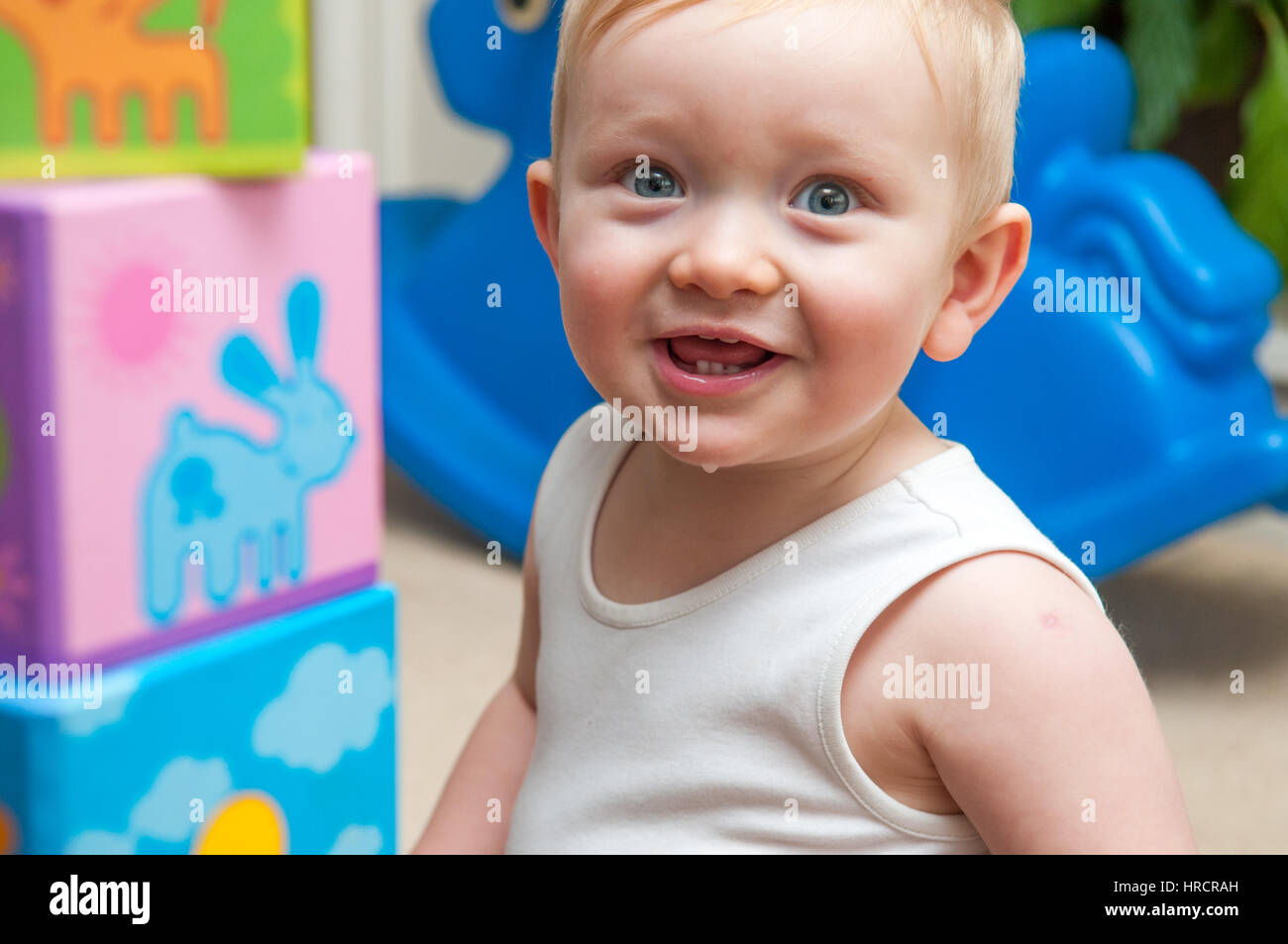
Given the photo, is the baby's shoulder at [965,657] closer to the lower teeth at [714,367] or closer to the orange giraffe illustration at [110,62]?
the lower teeth at [714,367]

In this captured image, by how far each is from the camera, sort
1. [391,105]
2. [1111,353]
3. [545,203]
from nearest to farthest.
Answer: [545,203]
[1111,353]
[391,105]

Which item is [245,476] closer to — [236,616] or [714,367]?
[236,616]

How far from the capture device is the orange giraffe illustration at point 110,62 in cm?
76

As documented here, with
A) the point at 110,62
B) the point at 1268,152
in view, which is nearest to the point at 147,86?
the point at 110,62

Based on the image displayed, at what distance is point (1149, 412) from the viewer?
1499 millimetres

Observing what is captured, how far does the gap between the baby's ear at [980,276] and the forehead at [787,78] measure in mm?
70

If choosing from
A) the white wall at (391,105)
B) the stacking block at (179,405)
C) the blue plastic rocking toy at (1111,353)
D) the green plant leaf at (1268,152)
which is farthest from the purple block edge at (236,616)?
the white wall at (391,105)

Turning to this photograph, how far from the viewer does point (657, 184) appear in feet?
1.97

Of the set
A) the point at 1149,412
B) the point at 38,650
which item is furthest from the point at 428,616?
the point at 38,650

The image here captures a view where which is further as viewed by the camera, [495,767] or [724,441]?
[495,767]

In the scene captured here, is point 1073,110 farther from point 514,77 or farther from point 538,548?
point 538,548

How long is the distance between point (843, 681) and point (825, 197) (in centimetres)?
19

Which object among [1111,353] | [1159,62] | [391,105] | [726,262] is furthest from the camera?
[391,105]

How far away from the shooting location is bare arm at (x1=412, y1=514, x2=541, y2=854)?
0.78m
